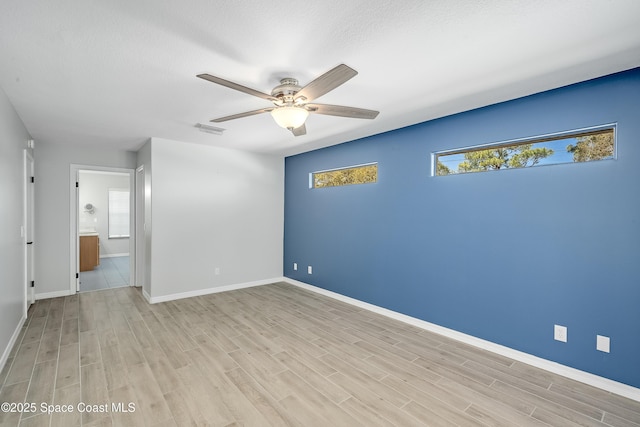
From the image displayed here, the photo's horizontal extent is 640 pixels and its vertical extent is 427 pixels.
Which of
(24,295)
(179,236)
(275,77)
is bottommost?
(24,295)

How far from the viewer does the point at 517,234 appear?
111 inches

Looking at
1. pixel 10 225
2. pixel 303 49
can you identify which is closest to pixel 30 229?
pixel 10 225

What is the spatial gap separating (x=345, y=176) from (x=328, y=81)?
2.87m

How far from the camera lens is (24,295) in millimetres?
3574

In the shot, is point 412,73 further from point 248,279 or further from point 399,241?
point 248,279

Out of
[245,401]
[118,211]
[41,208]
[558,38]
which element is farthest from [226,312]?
[118,211]

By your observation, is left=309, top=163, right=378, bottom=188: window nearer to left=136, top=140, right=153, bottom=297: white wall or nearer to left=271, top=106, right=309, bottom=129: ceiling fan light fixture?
left=271, top=106, right=309, bottom=129: ceiling fan light fixture

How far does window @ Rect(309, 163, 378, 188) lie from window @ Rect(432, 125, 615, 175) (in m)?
Result: 1.02

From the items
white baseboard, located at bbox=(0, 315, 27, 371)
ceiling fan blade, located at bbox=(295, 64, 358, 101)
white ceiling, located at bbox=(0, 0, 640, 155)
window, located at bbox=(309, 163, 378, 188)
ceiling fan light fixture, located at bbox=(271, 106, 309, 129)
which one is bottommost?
white baseboard, located at bbox=(0, 315, 27, 371)

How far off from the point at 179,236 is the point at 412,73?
399 centimetres

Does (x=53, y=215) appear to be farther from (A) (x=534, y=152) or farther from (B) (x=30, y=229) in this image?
(A) (x=534, y=152)

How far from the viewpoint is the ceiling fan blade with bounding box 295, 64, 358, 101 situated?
5.65 feet

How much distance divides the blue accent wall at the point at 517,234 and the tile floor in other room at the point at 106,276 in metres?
4.47

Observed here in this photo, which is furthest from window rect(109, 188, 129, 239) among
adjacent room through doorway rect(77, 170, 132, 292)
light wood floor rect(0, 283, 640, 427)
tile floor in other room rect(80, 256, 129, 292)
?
light wood floor rect(0, 283, 640, 427)
